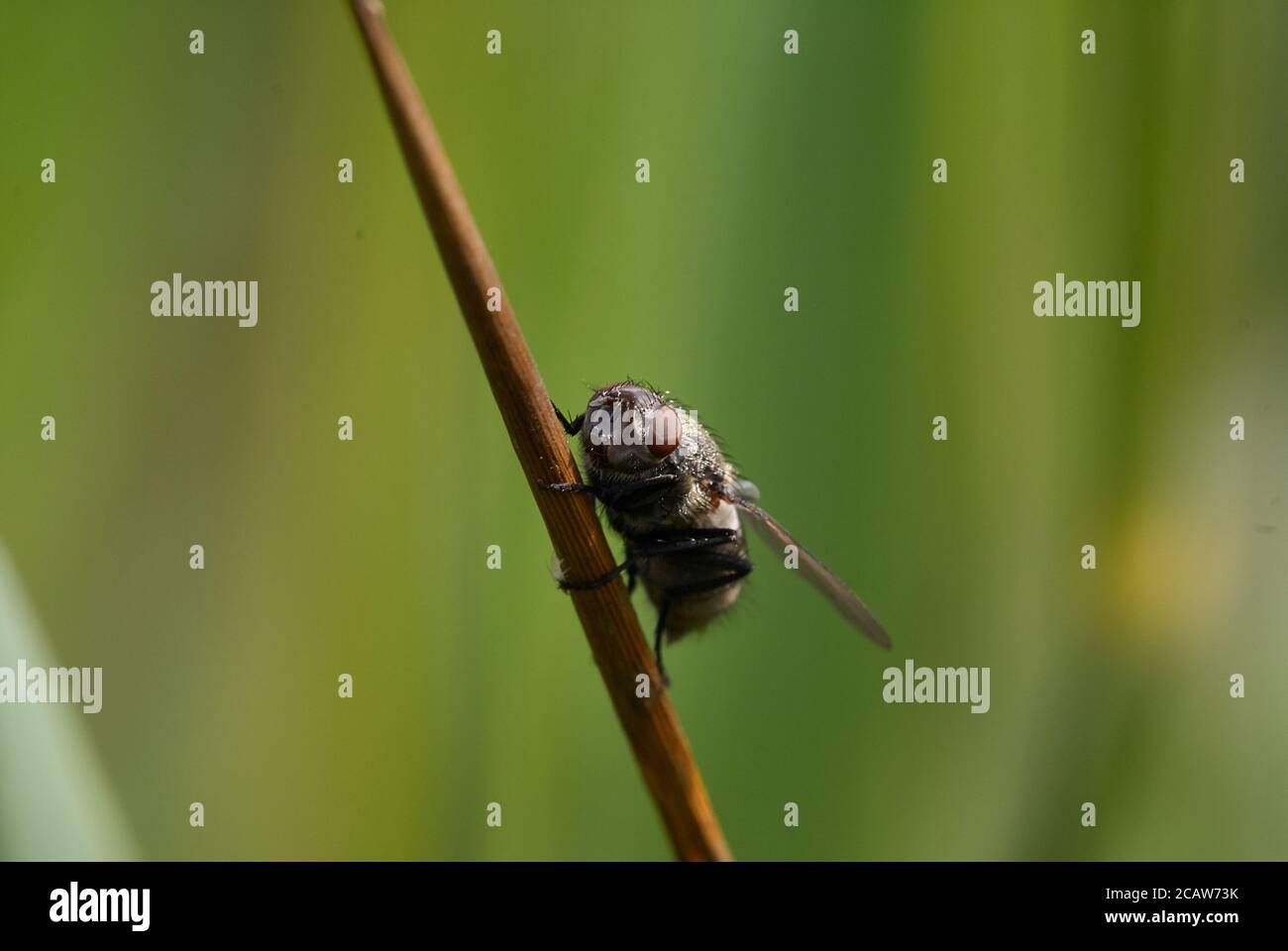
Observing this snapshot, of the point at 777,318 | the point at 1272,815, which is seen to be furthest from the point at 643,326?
the point at 1272,815

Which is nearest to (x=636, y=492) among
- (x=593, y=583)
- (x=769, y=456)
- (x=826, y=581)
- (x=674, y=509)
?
(x=674, y=509)

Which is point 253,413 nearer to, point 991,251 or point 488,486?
point 488,486

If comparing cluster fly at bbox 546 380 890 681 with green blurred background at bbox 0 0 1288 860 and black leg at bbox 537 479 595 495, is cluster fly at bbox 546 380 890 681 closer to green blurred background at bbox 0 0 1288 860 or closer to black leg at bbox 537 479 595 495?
green blurred background at bbox 0 0 1288 860

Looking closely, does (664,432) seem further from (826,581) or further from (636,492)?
(826,581)

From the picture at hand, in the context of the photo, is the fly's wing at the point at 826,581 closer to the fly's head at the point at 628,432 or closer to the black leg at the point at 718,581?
the black leg at the point at 718,581

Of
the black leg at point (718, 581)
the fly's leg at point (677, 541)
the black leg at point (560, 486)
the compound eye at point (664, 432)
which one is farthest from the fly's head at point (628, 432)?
the black leg at point (560, 486)
